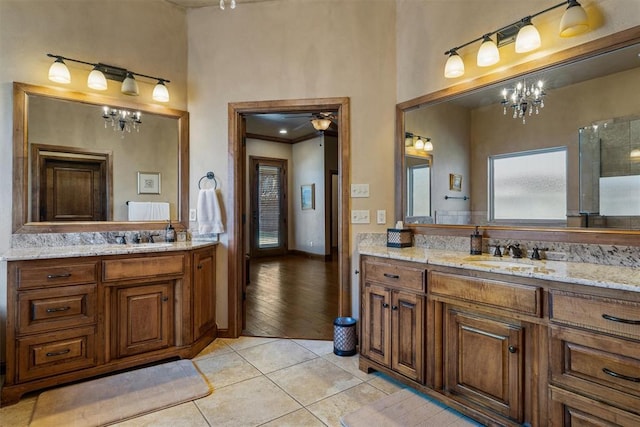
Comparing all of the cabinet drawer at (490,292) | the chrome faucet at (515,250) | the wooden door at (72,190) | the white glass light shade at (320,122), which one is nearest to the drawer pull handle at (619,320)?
the cabinet drawer at (490,292)

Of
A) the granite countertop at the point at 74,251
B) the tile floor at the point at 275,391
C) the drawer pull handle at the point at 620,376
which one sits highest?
the granite countertop at the point at 74,251

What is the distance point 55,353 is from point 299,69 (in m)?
2.79

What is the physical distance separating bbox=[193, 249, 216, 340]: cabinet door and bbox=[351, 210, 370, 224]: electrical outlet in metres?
1.29

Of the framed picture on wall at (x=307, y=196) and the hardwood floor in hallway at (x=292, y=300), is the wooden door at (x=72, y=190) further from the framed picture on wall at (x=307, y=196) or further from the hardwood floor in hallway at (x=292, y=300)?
the framed picture on wall at (x=307, y=196)

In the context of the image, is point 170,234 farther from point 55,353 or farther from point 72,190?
point 55,353

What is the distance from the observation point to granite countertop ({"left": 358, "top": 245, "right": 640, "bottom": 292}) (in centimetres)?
139

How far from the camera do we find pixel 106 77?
2.79 meters

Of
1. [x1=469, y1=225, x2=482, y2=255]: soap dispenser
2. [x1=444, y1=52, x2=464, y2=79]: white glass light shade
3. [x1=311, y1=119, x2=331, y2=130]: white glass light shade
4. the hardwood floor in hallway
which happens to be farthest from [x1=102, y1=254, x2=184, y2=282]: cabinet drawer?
[x1=311, y1=119, x2=331, y2=130]: white glass light shade

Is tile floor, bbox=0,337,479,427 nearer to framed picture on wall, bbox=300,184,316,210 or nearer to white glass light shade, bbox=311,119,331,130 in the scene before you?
white glass light shade, bbox=311,119,331,130

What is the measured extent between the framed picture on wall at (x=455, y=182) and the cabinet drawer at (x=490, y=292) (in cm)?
85

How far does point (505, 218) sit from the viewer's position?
2271 mm

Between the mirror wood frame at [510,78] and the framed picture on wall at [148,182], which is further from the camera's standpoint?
the framed picture on wall at [148,182]

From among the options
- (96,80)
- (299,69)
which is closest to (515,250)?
(299,69)

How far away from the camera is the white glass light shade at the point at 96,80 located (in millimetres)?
2648
